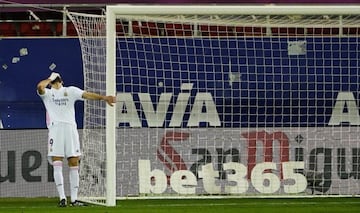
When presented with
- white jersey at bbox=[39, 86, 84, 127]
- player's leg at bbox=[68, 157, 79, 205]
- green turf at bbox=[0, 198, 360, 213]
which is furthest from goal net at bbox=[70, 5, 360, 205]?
white jersey at bbox=[39, 86, 84, 127]

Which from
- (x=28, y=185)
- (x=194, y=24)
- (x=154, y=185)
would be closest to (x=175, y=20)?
(x=194, y=24)

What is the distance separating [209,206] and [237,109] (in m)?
3.33

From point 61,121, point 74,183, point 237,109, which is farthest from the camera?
point 237,109

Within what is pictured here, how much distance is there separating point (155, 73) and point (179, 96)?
730 mm

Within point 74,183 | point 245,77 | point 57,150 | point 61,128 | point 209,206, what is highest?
point 245,77

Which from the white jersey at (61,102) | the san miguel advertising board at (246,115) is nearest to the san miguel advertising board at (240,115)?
the san miguel advertising board at (246,115)

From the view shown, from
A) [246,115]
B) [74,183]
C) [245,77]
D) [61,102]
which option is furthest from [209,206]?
[245,77]

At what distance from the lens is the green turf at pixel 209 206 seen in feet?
42.5

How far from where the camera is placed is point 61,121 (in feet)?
48.3

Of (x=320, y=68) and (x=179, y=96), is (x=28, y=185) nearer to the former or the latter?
(x=179, y=96)

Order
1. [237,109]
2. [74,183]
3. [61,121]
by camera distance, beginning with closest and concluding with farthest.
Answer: [74,183] → [61,121] → [237,109]

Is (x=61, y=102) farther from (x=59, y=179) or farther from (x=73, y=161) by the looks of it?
(x=59, y=179)

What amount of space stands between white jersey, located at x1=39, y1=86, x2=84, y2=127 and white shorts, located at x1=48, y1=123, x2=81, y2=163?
0.26 ft

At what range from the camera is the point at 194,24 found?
645 inches
